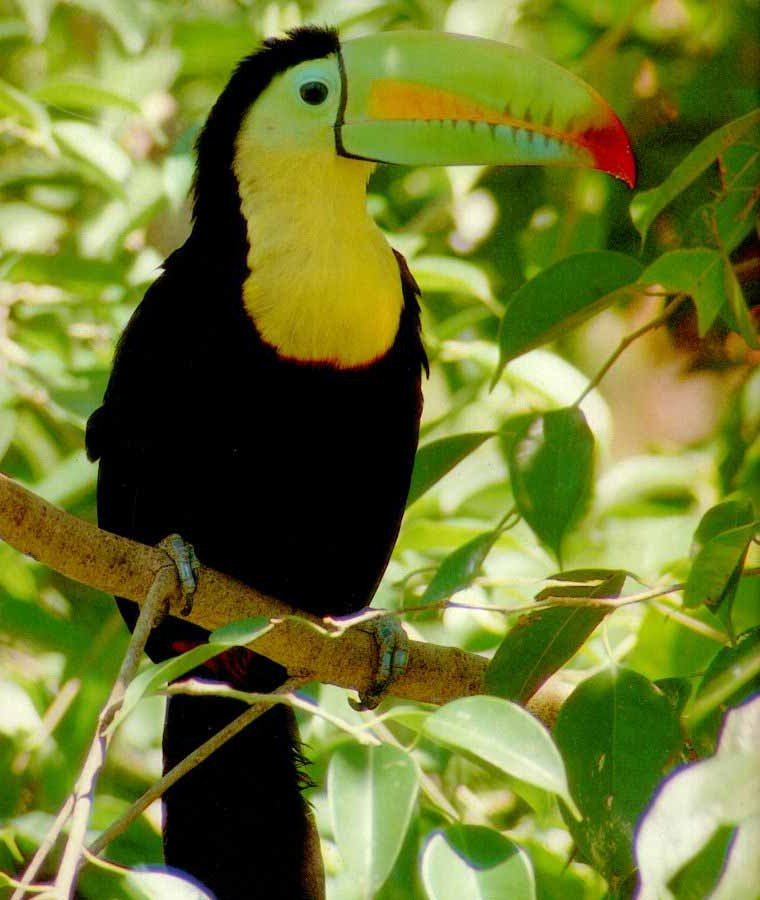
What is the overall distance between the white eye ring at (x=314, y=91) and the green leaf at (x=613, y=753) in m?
1.27

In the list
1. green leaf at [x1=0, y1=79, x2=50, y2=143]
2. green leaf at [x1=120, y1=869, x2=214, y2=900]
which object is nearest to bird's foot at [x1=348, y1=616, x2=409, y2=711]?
green leaf at [x1=120, y1=869, x2=214, y2=900]

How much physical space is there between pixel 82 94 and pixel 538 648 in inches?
60.4

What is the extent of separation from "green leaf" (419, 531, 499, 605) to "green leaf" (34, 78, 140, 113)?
122 cm

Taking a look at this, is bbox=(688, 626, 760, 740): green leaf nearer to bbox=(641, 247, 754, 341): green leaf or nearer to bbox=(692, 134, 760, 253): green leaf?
bbox=(641, 247, 754, 341): green leaf

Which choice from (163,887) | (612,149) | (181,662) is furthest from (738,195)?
(163,887)

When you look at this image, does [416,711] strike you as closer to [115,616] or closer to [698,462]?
[115,616]

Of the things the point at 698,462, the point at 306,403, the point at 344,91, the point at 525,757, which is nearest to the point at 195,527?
the point at 306,403

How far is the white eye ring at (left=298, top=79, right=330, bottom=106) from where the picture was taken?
248 cm

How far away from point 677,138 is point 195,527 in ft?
4.84

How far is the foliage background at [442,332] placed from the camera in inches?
94.5

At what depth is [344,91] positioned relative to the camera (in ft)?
8.11

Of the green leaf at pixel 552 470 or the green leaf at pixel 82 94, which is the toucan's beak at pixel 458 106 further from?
the green leaf at pixel 552 470

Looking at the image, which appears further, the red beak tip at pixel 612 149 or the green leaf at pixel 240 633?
the red beak tip at pixel 612 149

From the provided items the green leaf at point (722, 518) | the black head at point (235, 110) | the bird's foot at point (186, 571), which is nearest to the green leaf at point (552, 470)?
the green leaf at point (722, 518)
